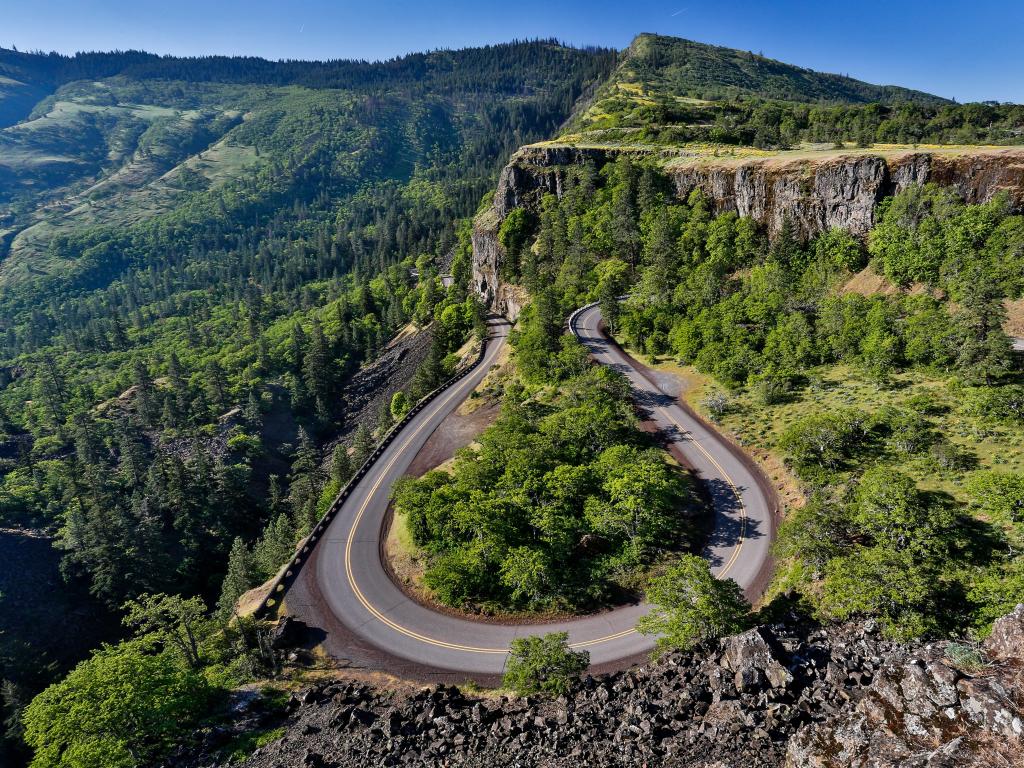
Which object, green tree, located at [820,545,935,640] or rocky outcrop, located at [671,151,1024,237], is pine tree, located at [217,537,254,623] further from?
rocky outcrop, located at [671,151,1024,237]

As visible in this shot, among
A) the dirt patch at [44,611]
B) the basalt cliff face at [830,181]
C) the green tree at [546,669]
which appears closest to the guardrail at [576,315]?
the basalt cliff face at [830,181]

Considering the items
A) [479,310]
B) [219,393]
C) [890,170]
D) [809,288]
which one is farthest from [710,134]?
[219,393]

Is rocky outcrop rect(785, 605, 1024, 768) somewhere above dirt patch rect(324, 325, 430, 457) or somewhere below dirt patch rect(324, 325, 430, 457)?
above

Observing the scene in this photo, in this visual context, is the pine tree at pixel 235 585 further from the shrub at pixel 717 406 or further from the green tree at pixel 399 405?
the shrub at pixel 717 406

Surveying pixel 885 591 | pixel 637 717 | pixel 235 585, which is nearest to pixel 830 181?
pixel 885 591

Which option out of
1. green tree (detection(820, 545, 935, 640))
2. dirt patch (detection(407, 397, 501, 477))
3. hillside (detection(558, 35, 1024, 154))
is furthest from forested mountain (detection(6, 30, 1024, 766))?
dirt patch (detection(407, 397, 501, 477))

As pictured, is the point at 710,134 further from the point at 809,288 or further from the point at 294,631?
the point at 294,631
